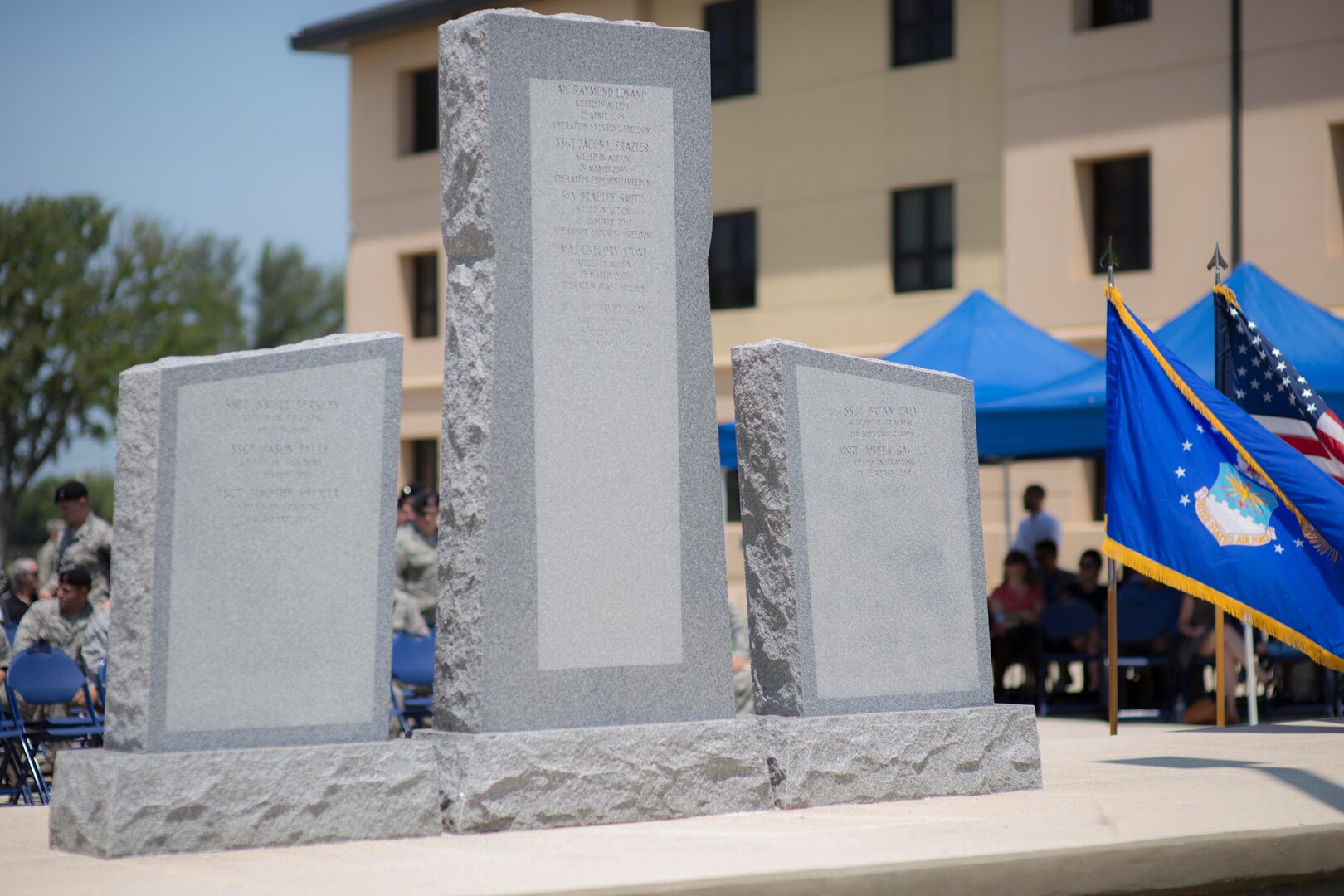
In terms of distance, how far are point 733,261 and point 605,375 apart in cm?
1937

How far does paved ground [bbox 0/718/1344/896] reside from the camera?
5.57m

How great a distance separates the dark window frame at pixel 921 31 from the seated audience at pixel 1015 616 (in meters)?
11.2

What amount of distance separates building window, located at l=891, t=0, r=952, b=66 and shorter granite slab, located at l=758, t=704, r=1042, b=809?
1732cm

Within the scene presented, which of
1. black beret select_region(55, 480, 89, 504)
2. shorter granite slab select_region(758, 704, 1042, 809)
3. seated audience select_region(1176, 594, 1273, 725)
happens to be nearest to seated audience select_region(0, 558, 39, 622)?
black beret select_region(55, 480, 89, 504)

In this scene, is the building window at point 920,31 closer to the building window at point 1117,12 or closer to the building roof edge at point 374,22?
the building window at point 1117,12

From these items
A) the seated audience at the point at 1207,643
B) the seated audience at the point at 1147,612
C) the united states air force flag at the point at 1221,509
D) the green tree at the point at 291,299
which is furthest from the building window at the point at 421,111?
the green tree at the point at 291,299

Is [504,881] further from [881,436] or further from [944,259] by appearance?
[944,259]

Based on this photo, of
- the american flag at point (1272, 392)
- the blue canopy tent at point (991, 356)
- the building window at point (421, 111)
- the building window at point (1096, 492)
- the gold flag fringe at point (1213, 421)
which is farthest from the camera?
the building window at point (421, 111)

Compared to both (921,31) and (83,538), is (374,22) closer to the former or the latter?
(921,31)

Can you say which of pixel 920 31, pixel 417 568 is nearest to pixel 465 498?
pixel 417 568

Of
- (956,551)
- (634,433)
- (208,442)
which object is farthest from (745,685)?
(208,442)

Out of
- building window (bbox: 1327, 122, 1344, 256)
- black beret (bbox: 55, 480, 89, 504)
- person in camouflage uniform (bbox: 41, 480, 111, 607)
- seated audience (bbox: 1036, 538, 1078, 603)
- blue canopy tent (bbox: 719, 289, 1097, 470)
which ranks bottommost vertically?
seated audience (bbox: 1036, 538, 1078, 603)

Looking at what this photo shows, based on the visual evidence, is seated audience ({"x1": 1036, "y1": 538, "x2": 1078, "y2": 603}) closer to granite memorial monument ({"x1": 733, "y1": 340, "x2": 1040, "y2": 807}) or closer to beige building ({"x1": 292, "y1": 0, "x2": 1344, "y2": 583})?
beige building ({"x1": 292, "y1": 0, "x2": 1344, "y2": 583})

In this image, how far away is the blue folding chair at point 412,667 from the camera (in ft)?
35.1
